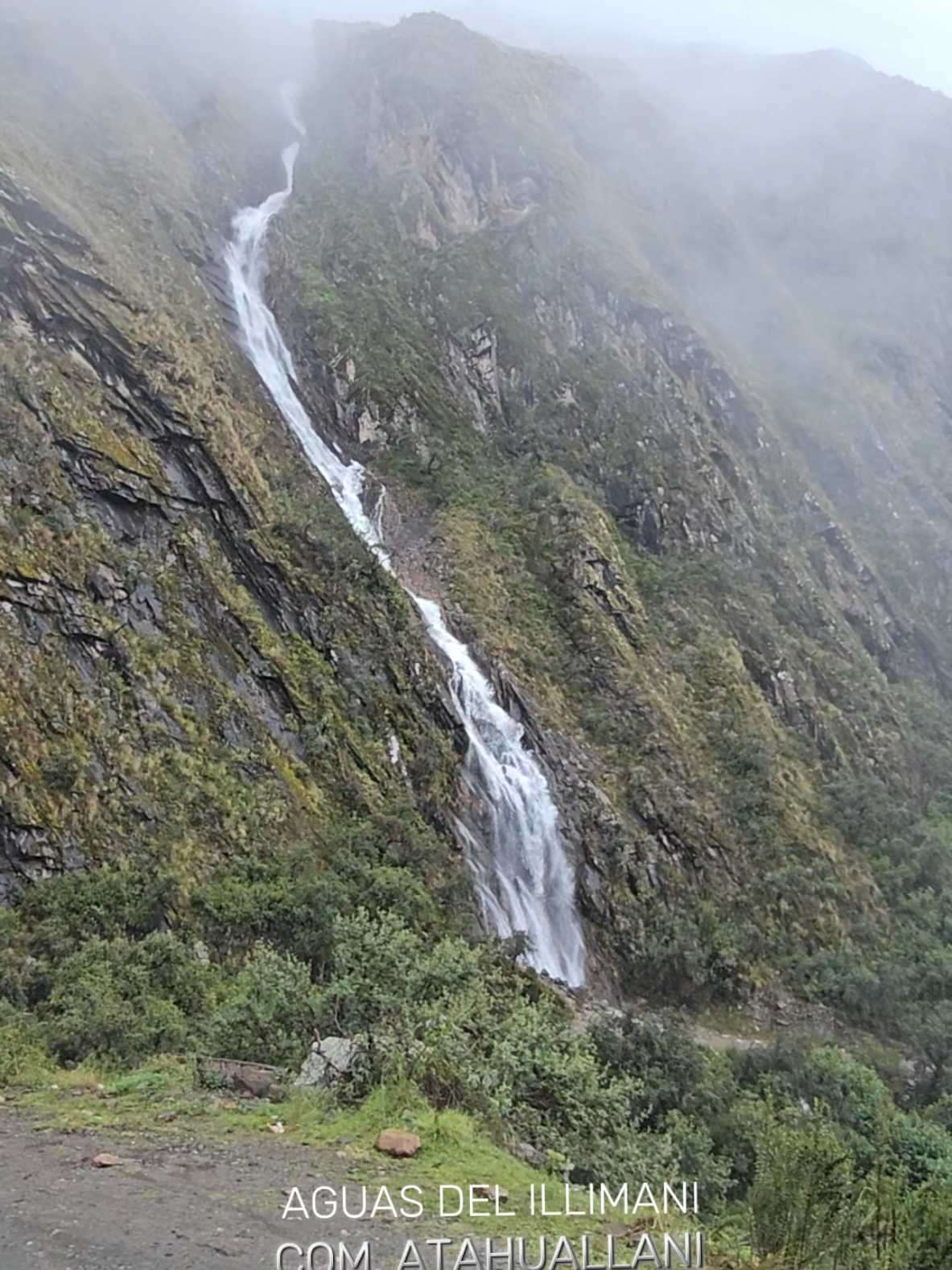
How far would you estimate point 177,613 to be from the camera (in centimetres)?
1914

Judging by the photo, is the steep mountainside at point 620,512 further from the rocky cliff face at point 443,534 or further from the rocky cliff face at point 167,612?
the rocky cliff face at point 167,612

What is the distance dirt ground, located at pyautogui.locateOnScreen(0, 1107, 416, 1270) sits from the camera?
13.4ft

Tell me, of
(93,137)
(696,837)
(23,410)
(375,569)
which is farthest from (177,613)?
(93,137)

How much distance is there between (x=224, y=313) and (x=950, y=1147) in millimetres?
34959

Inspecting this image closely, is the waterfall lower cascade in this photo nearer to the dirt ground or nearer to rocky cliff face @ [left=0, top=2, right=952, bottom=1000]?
rocky cliff face @ [left=0, top=2, right=952, bottom=1000]

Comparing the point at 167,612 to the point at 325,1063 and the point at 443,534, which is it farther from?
the point at 443,534

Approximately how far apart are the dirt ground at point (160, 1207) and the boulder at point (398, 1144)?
0.35m

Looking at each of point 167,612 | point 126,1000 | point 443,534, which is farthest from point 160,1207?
point 443,534

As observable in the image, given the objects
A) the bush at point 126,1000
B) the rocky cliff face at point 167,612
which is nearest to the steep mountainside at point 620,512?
the rocky cliff face at point 167,612

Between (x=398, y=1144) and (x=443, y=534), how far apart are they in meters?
28.3

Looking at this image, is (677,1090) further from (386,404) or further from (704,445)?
(704,445)

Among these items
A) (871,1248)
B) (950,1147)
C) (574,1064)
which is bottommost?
(950,1147)

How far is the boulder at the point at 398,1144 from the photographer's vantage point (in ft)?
18.6

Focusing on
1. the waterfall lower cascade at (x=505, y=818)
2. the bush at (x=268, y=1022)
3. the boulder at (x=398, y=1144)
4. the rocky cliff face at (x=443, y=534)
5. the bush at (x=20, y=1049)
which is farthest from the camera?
the waterfall lower cascade at (x=505, y=818)
